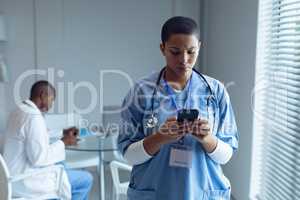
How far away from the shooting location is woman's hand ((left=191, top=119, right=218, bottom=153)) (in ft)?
Answer: 3.83

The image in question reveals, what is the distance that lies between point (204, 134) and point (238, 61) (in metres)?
1.92

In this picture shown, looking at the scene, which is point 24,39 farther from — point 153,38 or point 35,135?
point 35,135

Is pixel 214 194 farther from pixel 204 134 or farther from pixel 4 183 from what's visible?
pixel 4 183

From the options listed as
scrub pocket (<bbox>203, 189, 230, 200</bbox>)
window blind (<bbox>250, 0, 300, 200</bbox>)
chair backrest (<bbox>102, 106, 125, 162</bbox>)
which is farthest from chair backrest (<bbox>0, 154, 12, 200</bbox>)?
window blind (<bbox>250, 0, 300, 200</bbox>)

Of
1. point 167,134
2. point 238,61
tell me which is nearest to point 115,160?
point 238,61

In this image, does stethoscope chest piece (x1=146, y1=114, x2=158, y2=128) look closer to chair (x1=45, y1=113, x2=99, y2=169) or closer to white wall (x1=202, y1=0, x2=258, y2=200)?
white wall (x1=202, y1=0, x2=258, y2=200)

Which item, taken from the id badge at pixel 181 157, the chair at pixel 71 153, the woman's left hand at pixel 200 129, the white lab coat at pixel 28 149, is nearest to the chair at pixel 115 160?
the chair at pixel 71 153

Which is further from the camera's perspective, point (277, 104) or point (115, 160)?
point (115, 160)

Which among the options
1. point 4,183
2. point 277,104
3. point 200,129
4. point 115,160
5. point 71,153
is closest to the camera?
point 200,129

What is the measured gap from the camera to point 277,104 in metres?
2.36

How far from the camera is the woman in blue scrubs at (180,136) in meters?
1.24

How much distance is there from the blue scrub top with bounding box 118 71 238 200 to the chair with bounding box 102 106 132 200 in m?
0.86

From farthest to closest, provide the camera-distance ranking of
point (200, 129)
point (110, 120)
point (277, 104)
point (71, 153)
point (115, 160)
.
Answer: point (110, 120) < point (71, 153) < point (115, 160) < point (277, 104) < point (200, 129)

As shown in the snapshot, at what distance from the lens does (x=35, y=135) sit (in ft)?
7.09
